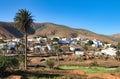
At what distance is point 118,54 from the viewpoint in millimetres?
106500

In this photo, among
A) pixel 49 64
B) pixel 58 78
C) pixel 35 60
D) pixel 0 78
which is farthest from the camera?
pixel 35 60

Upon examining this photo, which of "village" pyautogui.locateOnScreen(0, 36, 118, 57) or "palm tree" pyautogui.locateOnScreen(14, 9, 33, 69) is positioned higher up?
"palm tree" pyautogui.locateOnScreen(14, 9, 33, 69)

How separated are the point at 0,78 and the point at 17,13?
2096cm

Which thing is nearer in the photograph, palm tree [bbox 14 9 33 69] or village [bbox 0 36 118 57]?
palm tree [bbox 14 9 33 69]

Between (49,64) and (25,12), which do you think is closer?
(25,12)

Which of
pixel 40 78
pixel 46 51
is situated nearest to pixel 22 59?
pixel 40 78

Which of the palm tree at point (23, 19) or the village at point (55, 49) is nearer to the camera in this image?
the palm tree at point (23, 19)

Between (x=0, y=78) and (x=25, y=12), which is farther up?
(x=25, y=12)

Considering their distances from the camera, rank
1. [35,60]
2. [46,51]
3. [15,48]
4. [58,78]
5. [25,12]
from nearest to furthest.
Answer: [58,78] < [25,12] < [35,60] < [46,51] < [15,48]

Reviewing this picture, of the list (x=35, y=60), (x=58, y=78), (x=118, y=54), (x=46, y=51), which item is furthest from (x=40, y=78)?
(x=46, y=51)

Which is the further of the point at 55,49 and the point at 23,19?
the point at 55,49

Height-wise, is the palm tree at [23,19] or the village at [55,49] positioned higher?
the palm tree at [23,19]

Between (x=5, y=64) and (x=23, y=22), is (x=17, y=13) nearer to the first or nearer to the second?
(x=23, y=22)

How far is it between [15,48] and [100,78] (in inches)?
4202
